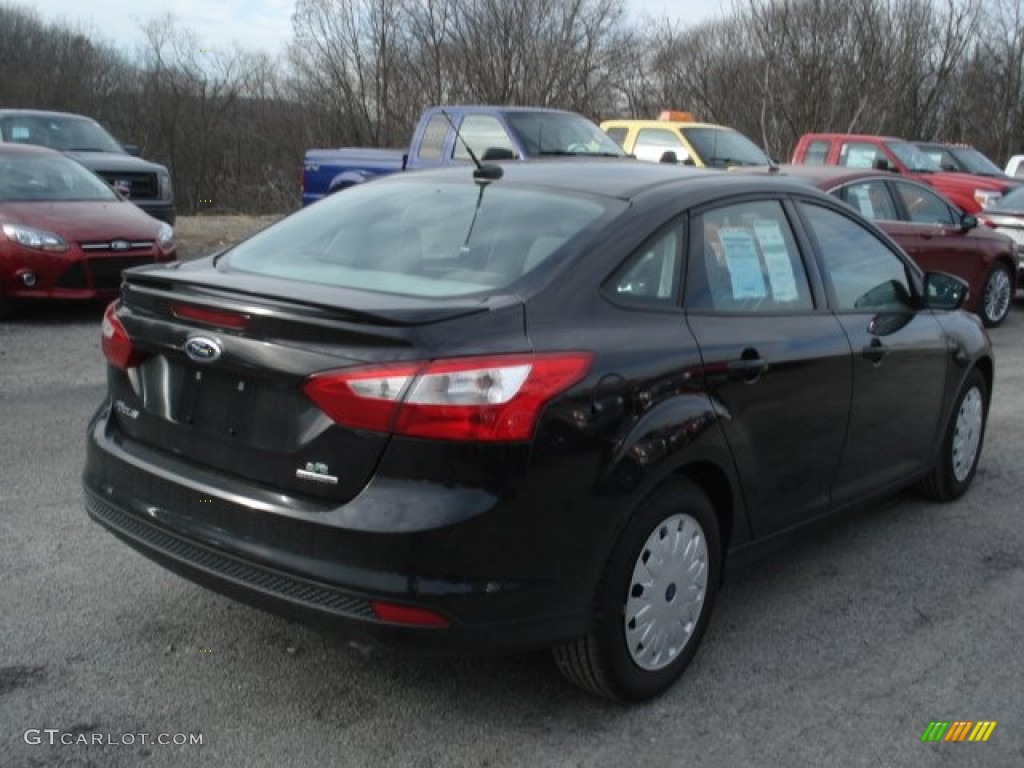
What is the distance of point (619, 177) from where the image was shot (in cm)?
393

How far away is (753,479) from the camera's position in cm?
369

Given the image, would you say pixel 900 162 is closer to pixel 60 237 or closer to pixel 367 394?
pixel 60 237

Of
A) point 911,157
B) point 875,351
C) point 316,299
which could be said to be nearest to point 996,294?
point 911,157

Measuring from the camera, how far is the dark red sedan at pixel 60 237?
9.13 m

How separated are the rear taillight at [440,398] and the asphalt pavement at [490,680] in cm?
68

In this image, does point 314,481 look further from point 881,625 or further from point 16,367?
point 16,367

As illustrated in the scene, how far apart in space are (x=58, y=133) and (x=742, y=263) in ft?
44.3

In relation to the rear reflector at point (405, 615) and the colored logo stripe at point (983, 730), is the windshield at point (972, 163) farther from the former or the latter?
the rear reflector at point (405, 615)

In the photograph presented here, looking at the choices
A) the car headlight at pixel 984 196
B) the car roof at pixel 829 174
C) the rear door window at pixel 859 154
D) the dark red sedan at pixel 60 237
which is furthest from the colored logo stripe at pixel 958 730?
Answer: the rear door window at pixel 859 154

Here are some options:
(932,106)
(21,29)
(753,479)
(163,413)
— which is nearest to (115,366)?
(163,413)

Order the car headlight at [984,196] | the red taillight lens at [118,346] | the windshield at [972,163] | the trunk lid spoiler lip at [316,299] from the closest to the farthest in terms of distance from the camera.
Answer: the trunk lid spoiler lip at [316,299]
the red taillight lens at [118,346]
the car headlight at [984,196]
the windshield at [972,163]

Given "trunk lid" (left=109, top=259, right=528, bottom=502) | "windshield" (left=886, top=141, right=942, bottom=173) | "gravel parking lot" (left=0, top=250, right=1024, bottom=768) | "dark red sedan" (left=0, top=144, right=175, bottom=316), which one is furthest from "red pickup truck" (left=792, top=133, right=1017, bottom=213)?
"trunk lid" (left=109, top=259, right=528, bottom=502)

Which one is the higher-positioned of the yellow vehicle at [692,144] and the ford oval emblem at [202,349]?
the yellow vehicle at [692,144]

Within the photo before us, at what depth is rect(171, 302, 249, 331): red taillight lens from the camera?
301cm
